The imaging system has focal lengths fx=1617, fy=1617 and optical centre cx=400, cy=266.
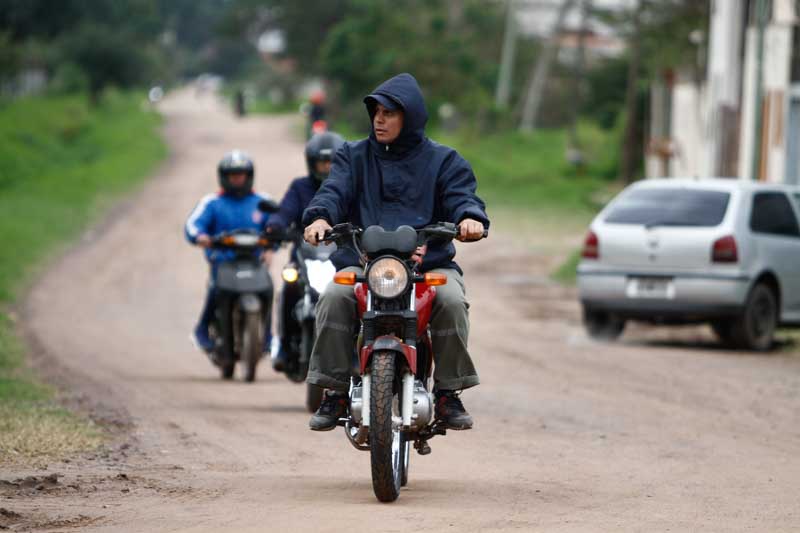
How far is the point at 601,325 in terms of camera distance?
57.4 feet

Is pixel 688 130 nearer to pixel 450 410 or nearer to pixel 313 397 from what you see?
pixel 313 397

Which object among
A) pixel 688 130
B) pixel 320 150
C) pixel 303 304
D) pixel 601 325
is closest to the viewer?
pixel 320 150

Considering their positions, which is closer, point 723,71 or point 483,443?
point 483,443

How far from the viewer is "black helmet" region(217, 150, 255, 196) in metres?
13.8

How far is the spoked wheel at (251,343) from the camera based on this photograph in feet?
44.1

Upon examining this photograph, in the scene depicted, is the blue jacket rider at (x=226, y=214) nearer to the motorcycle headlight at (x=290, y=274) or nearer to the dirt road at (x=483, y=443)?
the dirt road at (x=483, y=443)

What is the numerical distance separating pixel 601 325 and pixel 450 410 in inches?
392

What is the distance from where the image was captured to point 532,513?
23.3ft

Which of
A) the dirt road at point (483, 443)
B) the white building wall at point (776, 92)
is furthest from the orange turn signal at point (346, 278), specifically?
the white building wall at point (776, 92)

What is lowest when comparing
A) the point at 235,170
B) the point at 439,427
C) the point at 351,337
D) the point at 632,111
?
the point at 439,427

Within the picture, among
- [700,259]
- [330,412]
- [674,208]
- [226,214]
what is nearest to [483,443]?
[330,412]

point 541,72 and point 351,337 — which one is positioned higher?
point 541,72

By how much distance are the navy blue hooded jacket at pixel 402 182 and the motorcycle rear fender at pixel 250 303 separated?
226 inches

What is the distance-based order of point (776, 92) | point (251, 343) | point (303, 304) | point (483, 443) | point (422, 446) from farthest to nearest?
point (776, 92)
point (251, 343)
point (303, 304)
point (483, 443)
point (422, 446)
